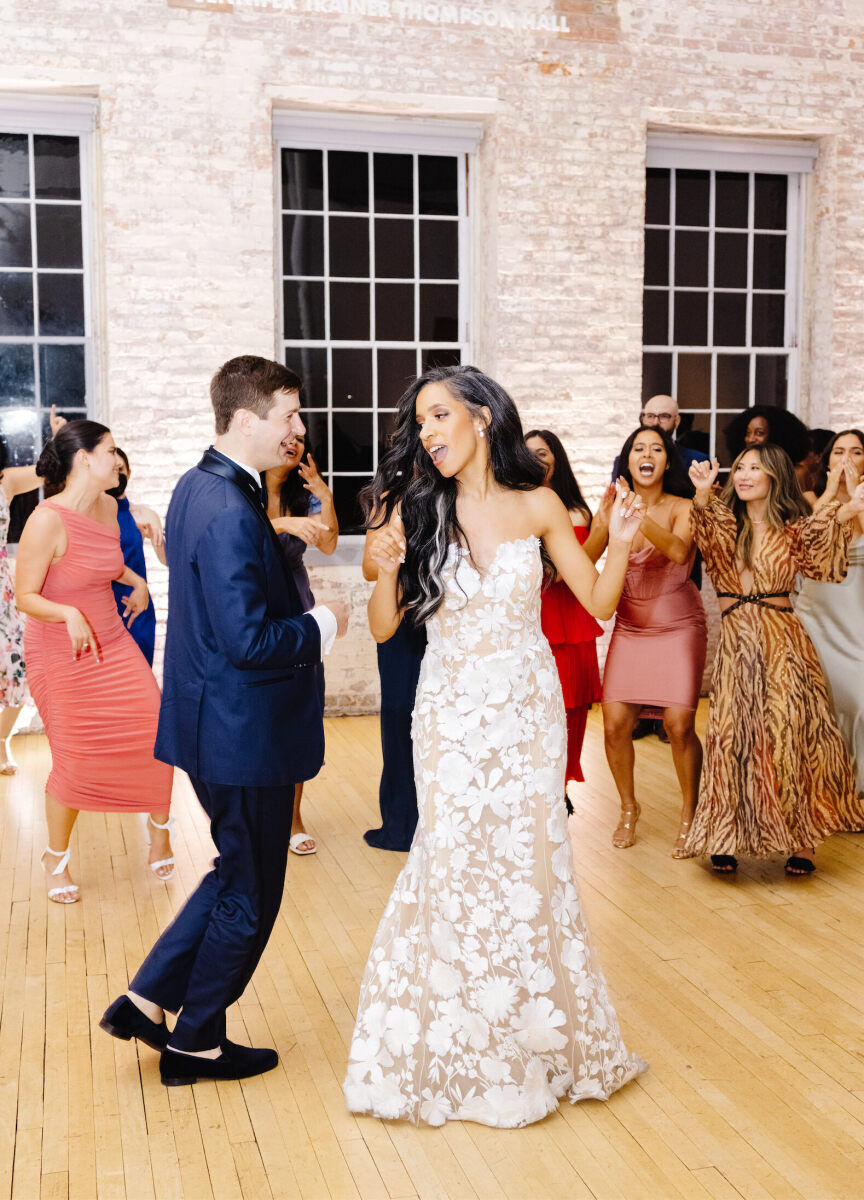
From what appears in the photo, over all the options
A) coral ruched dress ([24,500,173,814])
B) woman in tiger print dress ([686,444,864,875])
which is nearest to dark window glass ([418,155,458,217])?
woman in tiger print dress ([686,444,864,875])

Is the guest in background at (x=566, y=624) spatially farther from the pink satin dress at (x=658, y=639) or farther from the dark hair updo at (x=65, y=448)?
the dark hair updo at (x=65, y=448)

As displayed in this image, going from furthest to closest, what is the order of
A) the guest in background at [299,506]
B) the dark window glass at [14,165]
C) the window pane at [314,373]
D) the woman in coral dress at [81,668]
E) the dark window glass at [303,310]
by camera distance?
the window pane at [314,373], the dark window glass at [303,310], the dark window glass at [14,165], the guest in background at [299,506], the woman in coral dress at [81,668]

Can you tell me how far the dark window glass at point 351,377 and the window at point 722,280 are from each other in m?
2.00

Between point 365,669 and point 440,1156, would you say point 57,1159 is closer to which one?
point 440,1156

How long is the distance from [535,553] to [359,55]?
564cm

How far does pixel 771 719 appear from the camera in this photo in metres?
4.64

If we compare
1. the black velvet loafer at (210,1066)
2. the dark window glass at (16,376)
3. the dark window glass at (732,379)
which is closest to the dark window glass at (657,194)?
the dark window glass at (732,379)

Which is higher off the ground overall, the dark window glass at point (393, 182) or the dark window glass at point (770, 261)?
the dark window glass at point (393, 182)

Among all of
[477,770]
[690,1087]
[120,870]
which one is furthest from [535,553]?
[120,870]

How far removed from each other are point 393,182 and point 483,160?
2.00 ft

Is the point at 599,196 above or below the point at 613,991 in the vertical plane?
above

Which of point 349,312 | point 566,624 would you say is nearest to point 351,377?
point 349,312

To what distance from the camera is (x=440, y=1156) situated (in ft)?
A: 8.89

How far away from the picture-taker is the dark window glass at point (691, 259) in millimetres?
8539
